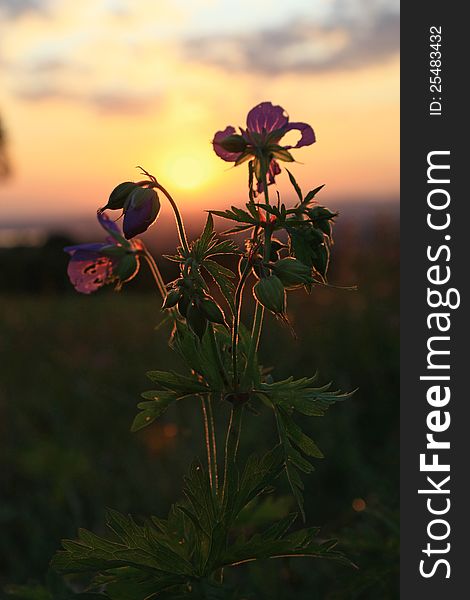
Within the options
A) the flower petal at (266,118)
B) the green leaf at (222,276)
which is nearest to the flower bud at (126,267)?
the green leaf at (222,276)

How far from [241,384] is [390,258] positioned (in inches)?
224

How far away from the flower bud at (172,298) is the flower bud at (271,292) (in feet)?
0.41

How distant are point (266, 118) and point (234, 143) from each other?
108 millimetres

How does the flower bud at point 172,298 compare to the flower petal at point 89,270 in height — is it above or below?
below

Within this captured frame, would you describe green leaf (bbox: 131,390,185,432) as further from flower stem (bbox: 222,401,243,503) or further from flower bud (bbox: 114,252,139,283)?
flower bud (bbox: 114,252,139,283)

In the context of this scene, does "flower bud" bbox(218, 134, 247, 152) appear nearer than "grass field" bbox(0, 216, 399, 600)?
Yes

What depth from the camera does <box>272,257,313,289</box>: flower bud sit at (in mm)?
1246

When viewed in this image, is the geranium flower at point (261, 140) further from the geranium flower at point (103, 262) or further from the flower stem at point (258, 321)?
the geranium flower at point (103, 262)

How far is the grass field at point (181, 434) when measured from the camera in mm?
2863

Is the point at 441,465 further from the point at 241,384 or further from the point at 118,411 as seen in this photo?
the point at 118,411

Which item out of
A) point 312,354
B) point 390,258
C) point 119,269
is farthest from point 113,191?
point 390,258

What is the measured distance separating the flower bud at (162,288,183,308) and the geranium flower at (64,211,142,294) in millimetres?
309

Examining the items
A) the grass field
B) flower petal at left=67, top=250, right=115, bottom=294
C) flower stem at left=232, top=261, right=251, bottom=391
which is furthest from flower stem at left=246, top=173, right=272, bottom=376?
the grass field

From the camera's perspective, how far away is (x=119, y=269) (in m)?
1.55
